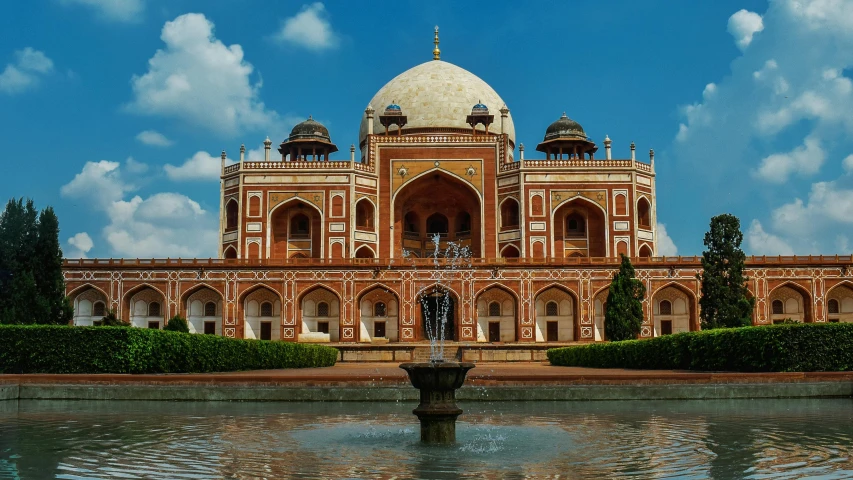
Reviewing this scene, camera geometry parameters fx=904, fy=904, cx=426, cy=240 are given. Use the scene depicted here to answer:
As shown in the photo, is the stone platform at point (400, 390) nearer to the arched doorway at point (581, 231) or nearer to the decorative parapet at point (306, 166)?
the arched doorway at point (581, 231)

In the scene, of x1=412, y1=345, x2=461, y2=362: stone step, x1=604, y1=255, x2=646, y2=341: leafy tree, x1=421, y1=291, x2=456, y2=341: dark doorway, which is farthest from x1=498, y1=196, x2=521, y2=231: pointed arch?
x1=604, y1=255, x2=646, y2=341: leafy tree

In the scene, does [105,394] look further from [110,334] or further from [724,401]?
[724,401]

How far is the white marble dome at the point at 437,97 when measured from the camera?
43.6m

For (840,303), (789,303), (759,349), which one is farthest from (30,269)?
(840,303)

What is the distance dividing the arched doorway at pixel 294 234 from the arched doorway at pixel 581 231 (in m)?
10.4

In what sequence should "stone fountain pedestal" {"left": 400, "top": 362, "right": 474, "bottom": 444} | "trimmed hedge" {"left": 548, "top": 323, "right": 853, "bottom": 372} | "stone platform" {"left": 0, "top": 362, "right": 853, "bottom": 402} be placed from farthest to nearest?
"trimmed hedge" {"left": 548, "top": 323, "right": 853, "bottom": 372} → "stone platform" {"left": 0, "top": 362, "right": 853, "bottom": 402} → "stone fountain pedestal" {"left": 400, "top": 362, "right": 474, "bottom": 444}

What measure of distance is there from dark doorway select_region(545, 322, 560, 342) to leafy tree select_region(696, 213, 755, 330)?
9.27 metres

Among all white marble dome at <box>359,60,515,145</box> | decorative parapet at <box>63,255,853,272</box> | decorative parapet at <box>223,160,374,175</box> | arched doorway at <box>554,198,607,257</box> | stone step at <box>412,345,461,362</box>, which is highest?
white marble dome at <box>359,60,515,145</box>

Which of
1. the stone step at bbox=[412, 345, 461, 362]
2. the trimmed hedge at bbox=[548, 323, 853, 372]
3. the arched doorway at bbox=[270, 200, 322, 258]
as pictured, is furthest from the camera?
the arched doorway at bbox=[270, 200, 322, 258]

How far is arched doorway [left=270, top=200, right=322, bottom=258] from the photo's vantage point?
1548 inches

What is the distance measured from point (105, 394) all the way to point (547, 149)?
106ft

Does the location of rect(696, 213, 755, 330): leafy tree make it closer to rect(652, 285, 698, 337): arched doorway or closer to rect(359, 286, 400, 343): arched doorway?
rect(652, 285, 698, 337): arched doorway

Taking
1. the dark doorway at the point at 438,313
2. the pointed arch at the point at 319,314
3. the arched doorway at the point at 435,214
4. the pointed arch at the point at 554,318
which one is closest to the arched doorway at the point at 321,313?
the pointed arch at the point at 319,314

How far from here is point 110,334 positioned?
15.6 m
